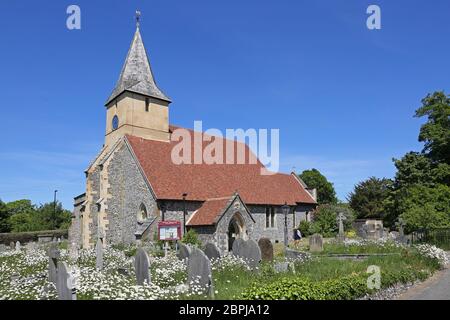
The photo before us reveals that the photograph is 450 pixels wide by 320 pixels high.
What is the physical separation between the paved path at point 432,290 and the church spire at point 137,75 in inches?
897

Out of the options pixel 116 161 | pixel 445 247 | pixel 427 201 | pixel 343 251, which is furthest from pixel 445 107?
pixel 116 161

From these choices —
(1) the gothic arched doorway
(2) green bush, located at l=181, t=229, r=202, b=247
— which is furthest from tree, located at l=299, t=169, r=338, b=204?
(2) green bush, located at l=181, t=229, r=202, b=247

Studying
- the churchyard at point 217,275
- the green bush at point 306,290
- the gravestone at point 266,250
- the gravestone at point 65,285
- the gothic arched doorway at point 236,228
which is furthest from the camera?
the gothic arched doorway at point 236,228

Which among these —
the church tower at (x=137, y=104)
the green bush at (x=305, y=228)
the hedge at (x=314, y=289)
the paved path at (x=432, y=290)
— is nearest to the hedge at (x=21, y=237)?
the church tower at (x=137, y=104)

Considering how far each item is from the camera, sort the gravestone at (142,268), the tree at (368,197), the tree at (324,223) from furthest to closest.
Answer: the tree at (368,197), the tree at (324,223), the gravestone at (142,268)

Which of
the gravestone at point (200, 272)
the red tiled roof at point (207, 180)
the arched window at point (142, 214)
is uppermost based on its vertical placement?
the red tiled roof at point (207, 180)

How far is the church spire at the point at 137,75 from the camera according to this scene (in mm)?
30188

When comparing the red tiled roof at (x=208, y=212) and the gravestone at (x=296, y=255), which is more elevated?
the red tiled roof at (x=208, y=212)

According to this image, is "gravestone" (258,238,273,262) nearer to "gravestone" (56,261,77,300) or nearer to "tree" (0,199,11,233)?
"gravestone" (56,261,77,300)

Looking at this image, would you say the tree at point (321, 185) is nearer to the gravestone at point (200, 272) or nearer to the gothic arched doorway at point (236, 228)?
the gothic arched doorway at point (236, 228)

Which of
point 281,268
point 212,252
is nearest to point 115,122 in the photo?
point 212,252

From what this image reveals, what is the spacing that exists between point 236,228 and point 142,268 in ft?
51.1

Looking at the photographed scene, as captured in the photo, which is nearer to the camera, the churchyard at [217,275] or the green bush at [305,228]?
the churchyard at [217,275]

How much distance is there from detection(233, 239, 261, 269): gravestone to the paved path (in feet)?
16.3
